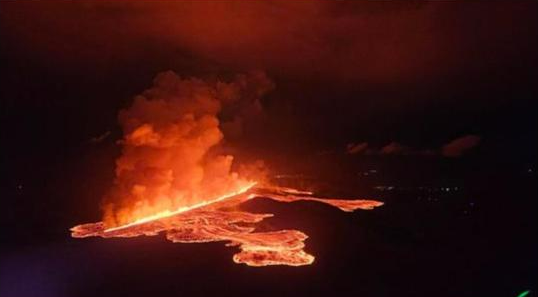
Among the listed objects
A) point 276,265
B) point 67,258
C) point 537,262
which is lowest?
point 537,262

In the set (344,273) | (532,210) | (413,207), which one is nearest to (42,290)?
(344,273)

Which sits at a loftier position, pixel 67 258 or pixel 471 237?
pixel 67 258

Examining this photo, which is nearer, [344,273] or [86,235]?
[344,273]

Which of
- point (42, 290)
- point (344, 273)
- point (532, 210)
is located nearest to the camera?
point (42, 290)

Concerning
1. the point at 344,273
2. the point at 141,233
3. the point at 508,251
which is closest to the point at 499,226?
the point at 508,251

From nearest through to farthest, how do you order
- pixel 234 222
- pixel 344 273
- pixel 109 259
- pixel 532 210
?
pixel 344 273 → pixel 109 259 → pixel 234 222 → pixel 532 210

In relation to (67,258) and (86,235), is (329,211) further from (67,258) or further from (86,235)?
(67,258)
